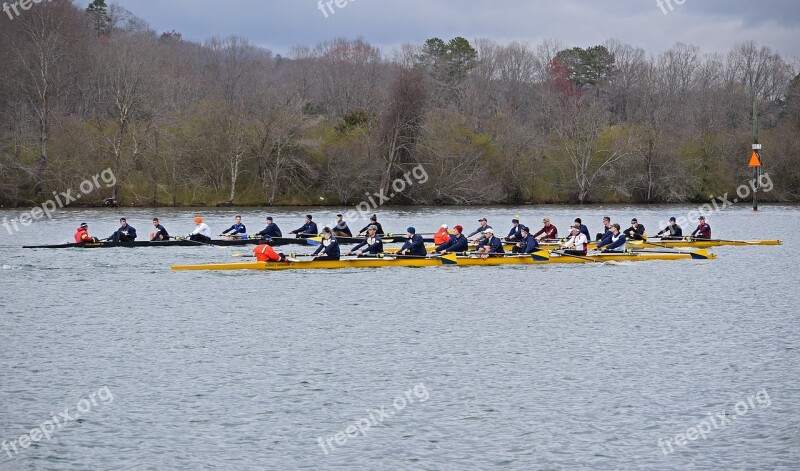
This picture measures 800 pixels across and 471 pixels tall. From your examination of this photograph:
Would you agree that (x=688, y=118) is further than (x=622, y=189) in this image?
Yes

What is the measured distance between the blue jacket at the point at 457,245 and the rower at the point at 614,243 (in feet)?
17.3

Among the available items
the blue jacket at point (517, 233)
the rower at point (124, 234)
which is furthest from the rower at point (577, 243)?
the rower at point (124, 234)

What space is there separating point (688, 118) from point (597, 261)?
57968 mm

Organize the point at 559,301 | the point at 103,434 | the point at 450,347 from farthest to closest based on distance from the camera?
the point at 559,301 < the point at 450,347 < the point at 103,434

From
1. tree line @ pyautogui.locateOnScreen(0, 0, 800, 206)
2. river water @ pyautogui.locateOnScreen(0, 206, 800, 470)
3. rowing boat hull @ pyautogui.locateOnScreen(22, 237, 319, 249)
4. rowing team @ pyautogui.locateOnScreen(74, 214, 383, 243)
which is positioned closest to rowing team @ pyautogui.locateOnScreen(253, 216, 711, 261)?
river water @ pyautogui.locateOnScreen(0, 206, 800, 470)

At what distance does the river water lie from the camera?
13.2 m

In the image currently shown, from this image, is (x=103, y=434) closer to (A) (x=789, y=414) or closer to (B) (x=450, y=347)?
(B) (x=450, y=347)

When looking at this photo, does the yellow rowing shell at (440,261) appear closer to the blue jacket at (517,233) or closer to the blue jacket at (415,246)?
the blue jacket at (415,246)

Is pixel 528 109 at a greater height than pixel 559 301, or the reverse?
pixel 528 109

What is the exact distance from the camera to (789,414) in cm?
1458

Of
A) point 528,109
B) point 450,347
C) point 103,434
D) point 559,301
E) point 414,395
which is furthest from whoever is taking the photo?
point 528,109

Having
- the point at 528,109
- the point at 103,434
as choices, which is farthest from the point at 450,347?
the point at 528,109

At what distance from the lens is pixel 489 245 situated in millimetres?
32156

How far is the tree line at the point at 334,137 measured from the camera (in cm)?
6756
